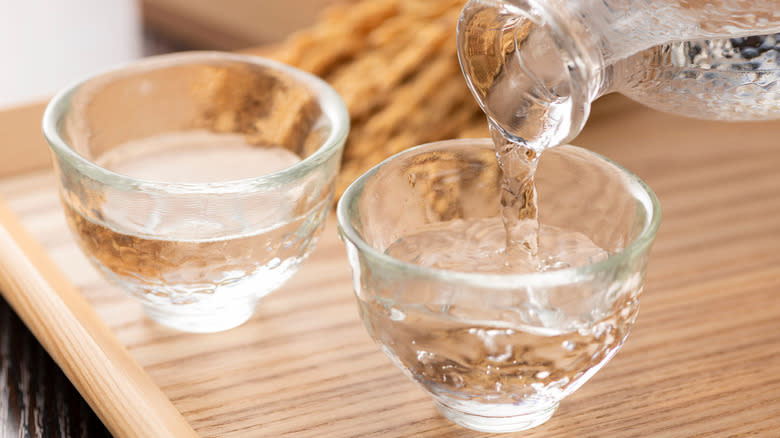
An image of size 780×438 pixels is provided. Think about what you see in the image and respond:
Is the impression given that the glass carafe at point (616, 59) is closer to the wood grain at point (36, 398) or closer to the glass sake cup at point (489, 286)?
the glass sake cup at point (489, 286)

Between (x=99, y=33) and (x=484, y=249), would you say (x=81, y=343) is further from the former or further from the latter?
(x=99, y=33)

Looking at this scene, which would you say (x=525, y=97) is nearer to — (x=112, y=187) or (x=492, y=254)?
(x=492, y=254)

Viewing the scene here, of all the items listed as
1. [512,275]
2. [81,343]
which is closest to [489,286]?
[512,275]

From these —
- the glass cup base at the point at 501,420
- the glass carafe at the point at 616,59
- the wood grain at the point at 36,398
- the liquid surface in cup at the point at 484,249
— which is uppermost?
the glass carafe at the point at 616,59

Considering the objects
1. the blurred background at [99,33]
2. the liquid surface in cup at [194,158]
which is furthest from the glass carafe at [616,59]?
the blurred background at [99,33]

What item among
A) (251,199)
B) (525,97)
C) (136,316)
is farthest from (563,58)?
(136,316)

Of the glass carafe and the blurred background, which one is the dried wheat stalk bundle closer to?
the glass carafe

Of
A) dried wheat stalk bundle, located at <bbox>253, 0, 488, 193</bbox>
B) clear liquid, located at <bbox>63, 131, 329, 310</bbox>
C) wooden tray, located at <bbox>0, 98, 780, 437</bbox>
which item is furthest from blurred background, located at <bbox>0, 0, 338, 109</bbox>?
clear liquid, located at <bbox>63, 131, 329, 310</bbox>
